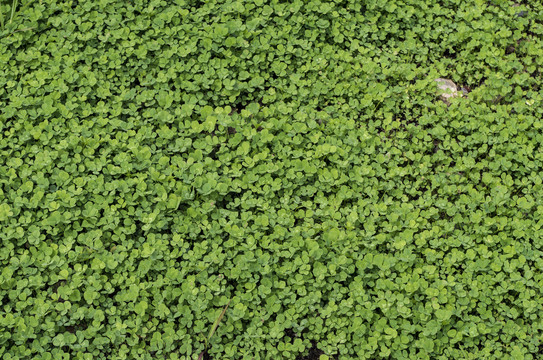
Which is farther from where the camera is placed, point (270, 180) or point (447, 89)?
point (447, 89)

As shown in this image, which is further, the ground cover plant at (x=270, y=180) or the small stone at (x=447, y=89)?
the small stone at (x=447, y=89)

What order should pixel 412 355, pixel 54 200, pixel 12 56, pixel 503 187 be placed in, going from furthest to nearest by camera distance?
pixel 12 56 < pixel 503 187 < pixel 54 200 < pixel 412 355

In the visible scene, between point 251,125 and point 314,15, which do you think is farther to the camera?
point 314,15

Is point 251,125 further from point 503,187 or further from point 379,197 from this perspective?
point 503,187

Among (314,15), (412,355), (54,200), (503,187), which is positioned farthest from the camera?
(314,15)

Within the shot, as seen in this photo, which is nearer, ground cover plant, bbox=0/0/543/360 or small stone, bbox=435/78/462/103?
ground cover plant, bbox=0/0/543/360

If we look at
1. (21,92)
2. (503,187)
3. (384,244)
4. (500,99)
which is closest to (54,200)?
(21,92)

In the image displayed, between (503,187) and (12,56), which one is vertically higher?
(12,56)

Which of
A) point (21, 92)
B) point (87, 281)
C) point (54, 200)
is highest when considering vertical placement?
point (21, 92)
